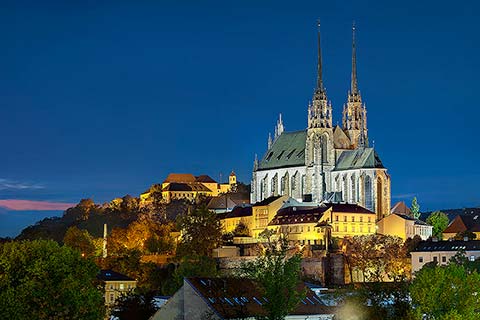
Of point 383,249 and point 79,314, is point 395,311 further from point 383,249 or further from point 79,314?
point 383,249

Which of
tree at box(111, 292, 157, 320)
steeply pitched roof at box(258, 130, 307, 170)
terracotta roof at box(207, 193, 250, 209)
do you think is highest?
steeply pitched roof at box(258, 130, 307, 170)

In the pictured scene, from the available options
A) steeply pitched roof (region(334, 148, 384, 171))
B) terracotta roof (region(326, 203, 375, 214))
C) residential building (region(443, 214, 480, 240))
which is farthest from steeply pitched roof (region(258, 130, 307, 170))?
residential building (region(443, 214, 480, 240))

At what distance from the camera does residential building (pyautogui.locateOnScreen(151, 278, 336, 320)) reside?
71.7 meters

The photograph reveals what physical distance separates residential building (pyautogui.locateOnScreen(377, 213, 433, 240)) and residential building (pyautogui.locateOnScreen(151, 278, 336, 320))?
76762 mm

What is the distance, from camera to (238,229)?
162 metres

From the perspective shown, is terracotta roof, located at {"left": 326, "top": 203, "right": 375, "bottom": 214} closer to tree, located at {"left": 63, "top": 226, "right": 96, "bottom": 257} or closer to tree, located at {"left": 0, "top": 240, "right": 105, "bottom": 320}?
tree, located at {"left": 63, "top": 226, "right": 96, "bottom": 257}

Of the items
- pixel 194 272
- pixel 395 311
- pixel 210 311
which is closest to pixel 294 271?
pixel 210 311

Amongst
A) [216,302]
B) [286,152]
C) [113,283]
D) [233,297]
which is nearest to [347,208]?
[286,152]

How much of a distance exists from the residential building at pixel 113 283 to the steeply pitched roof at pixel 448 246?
112 feet

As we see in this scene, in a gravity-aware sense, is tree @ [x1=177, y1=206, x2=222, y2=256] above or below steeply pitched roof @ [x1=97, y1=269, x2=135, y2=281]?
above

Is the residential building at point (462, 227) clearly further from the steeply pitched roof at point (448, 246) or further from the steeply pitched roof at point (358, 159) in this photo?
the steeply pitched roof at point (448, 246)

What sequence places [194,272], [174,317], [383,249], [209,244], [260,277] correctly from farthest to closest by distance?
[209,244]
[383,249]
[194,272]
[174,317]
[260,277]

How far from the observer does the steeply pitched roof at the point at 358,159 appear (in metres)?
161

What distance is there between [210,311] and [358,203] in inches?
3522
